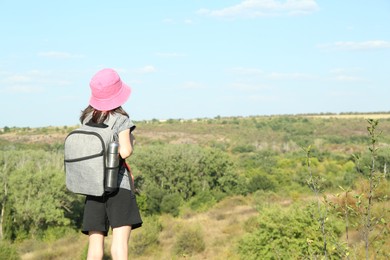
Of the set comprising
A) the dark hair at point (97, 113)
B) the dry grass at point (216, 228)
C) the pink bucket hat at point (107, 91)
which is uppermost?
the pink bucket hat at point (107, 91)

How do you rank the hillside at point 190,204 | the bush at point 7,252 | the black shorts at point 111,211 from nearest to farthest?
the black shorts at point 111,211, the hillside at point 190,204, the bush at point 7,252

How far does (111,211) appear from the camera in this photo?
11.6 ft

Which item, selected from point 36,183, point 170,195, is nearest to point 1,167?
point 36,183

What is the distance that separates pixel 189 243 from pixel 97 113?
3323 cm

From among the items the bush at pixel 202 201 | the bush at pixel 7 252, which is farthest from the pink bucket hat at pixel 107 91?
the bush at pixel 202 201

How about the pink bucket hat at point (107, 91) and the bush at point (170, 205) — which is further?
the bush at point (170, 205)

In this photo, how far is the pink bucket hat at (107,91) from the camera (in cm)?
357

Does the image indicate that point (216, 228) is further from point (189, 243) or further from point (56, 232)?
point (56, 232)

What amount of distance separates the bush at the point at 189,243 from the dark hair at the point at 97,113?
32569 mm

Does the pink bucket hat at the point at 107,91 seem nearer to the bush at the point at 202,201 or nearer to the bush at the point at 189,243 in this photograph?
the bush at the point at 189,243

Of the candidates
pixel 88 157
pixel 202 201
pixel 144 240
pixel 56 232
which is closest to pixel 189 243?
pixel 144 240

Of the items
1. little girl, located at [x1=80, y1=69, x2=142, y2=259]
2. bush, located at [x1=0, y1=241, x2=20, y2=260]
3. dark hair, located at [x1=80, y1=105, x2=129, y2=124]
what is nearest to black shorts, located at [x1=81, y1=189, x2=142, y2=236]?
little girl, located at [x1=80, y1=69, x2=142, y2=259]

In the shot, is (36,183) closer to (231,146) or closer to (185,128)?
(231,146)

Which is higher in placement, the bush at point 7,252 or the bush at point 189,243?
the bush at point 7,252
